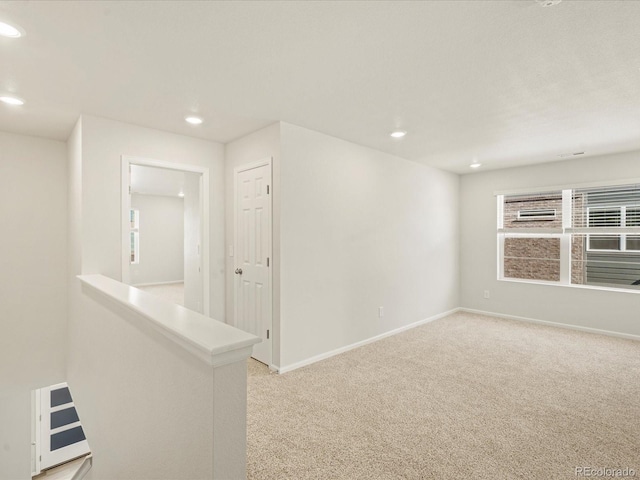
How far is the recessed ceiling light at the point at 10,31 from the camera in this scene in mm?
1735

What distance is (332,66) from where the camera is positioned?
2156mm

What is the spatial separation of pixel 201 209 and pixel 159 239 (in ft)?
20.6

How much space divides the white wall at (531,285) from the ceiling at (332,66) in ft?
4.06

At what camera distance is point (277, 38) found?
1.85m

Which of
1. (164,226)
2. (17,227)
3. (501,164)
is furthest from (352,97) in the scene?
(164,226)

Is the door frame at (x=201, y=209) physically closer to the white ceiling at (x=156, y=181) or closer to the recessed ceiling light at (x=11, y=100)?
the recessed ceiling light at (x=11, y=100)

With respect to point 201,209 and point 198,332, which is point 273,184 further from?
point 198,332

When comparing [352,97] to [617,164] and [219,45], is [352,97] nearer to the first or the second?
[219,45]

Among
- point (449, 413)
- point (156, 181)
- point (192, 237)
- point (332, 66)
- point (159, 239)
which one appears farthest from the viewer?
point (159, 239)

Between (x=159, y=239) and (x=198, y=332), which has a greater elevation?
(x=159, y=239)

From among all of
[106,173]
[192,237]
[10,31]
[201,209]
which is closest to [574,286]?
[201,209]

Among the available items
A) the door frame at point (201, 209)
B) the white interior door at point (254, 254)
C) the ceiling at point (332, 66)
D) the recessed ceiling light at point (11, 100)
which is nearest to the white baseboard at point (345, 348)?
the white interior door at point (254, 254)

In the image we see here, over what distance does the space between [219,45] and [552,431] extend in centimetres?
326

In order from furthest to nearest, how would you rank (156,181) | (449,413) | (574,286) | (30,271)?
(156,181)
(574,286)
(30,271)
(449,413)
